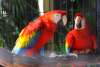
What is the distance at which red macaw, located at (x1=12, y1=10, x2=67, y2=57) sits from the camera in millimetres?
5449

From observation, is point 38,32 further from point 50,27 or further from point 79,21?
point 79,21

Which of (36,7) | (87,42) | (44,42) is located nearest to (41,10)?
(36,7)

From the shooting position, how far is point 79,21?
216 inches

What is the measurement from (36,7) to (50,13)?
205 mm

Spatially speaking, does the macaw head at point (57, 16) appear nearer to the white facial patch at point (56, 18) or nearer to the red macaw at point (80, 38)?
the white facial patch at point (56, 18)

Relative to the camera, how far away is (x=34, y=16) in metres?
5.48

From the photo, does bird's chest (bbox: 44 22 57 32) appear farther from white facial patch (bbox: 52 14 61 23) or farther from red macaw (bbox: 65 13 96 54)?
red macaw (bbox: 65 13 96 54)

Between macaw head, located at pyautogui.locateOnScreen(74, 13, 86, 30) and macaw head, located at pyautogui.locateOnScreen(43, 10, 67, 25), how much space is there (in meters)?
0.15

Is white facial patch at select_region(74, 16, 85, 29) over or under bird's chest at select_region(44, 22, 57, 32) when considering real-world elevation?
over

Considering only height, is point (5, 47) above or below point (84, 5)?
below

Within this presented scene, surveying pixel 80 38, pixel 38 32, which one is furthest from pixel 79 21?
pixel 38 32

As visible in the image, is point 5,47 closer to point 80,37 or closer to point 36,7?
point 36,7

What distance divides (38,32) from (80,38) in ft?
1.92

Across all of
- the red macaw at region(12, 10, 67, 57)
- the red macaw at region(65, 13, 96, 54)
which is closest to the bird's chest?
the red macaw at region(12, 10, 67, 57)
